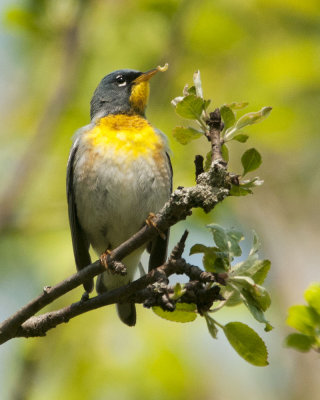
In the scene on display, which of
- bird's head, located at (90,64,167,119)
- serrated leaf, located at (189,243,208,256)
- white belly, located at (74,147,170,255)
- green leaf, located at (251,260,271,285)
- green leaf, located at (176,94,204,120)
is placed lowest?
green leaf, located at (251,260,271,285)

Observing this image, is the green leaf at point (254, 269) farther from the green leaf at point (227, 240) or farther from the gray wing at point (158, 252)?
the gray wing at point (158, 252)

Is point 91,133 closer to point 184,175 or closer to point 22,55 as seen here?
point 184,175

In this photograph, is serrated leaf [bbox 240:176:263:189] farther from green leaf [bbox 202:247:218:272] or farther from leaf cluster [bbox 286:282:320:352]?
leaf cluster [bbox 286:282:320:352]

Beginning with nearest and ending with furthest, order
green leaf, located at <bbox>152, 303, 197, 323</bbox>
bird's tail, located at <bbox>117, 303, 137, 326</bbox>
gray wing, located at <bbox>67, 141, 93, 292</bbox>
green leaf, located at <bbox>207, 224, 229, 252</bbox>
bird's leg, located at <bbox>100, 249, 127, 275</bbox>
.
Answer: green leaf, located at <bbox>207, 224, 229, 252</bbox>
green leaf, located at <bbox>152, 303, 197, 323</bbox>
bird's leg, located at <bbox>100, 249, 127, 275</bbox>
bird's tail, located at <bbox>117, 303, 137, 326</bbox>
gray wing, located at <bbox>67, 141, 93, 292</bbox>

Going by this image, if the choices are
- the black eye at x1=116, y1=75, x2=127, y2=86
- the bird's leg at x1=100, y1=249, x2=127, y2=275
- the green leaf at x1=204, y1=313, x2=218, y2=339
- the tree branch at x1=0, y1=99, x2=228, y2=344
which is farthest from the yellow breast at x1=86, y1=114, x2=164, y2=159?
the green leaf at x1=204, y1=313, x2=218, y2=339

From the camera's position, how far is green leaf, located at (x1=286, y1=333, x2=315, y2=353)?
245 cm

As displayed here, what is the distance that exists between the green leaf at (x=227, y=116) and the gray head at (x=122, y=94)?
3119mm

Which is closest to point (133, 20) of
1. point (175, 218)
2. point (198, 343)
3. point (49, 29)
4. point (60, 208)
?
point (49, 29)

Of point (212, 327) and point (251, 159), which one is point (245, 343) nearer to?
point (212, 327)

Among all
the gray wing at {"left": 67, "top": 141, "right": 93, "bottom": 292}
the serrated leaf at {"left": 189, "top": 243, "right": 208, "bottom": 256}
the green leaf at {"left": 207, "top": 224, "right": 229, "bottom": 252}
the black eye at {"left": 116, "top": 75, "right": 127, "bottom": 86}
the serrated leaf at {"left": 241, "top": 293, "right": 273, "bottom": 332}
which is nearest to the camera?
the serrated leaf at {"left": 241, "top": 293, "right": 273, "bottom": 332}

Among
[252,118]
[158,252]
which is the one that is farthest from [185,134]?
[158,252]

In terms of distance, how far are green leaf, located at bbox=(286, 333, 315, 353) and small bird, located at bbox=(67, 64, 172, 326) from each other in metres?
2.24

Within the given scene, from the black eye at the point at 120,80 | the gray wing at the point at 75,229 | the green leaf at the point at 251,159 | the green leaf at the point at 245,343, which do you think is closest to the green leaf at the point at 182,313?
the green leaf at the point at 245,343

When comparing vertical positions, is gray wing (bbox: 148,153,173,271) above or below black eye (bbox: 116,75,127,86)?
below
